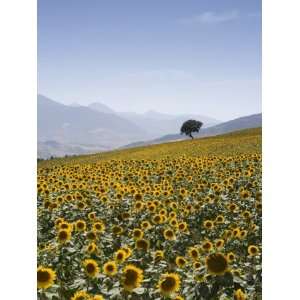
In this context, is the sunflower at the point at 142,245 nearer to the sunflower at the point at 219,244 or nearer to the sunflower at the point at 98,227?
the sunflower at the point at 98,227

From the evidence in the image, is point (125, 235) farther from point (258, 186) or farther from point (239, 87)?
point (258, 186)

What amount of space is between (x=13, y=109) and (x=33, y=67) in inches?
13.7

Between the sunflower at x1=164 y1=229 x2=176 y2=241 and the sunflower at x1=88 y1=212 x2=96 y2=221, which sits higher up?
the sunflower at x1=88 y1=212 x2=96 y2=221

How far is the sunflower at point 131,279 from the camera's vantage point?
11.0 feet

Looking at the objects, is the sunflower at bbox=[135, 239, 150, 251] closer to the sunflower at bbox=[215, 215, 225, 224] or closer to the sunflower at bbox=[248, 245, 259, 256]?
the sunflower at bbox=[248, 245, 259, 256]

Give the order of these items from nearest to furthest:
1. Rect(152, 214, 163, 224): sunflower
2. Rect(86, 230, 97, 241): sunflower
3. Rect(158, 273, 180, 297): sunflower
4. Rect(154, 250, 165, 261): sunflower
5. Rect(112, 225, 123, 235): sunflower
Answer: Rect(158, 273, 180, 297): sunflower → Rect(154, 250, 165, 261): sunflower → Rect(86, 230, 97, 241): sunflower → Rect(112, 225, 123, 235): sunflower → Rect(152, 214, 163, 224): sunflower

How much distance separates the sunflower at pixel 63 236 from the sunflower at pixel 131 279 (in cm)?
90

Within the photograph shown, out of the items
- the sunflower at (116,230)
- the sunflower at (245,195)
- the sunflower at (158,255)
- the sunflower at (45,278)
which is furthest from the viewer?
the sunflower at (245,195)

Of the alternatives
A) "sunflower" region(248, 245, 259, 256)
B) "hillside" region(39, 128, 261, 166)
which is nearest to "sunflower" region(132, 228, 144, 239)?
"sunflower" region(248, 245, 259, 256)

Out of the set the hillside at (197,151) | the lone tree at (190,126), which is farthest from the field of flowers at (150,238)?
the lone tree at (190,126)

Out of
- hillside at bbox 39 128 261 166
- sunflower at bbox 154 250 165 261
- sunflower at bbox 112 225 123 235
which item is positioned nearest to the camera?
sunflower at bbox 154 250 165 261

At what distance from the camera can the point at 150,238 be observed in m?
4.65

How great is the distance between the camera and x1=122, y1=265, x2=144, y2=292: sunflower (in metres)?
3.35
